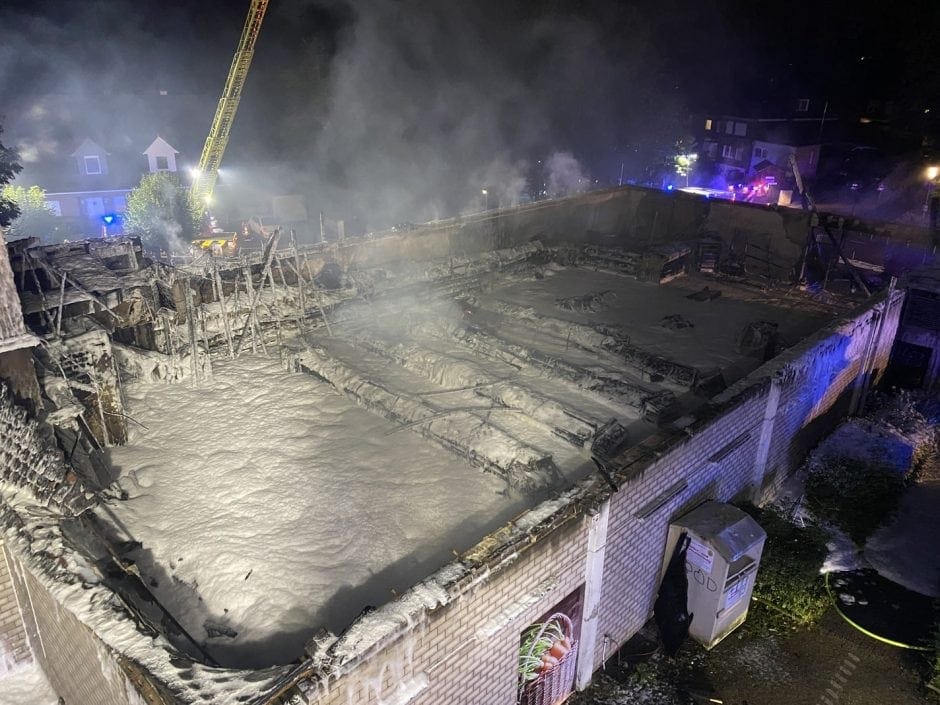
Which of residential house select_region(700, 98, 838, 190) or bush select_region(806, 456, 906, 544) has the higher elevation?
residential house select_region(700, 98, 838, 190)

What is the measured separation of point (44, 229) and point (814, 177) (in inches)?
2140

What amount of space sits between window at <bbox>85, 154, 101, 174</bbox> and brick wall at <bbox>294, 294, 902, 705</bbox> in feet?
165

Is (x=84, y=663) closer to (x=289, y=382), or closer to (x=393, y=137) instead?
(x=289, y=382)

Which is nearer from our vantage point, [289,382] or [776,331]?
[289,382]

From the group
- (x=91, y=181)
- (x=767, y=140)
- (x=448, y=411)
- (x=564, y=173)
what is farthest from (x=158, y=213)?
(x=767, y=140)

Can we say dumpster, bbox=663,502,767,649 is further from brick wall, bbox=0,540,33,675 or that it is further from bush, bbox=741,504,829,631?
brick wall, bbox=0,540,33,675

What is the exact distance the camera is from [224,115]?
52656 millimetres

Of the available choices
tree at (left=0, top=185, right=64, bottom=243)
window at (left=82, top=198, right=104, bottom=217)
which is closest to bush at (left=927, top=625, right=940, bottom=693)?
tree at (left=0, top=185, right=64, bottom=243)

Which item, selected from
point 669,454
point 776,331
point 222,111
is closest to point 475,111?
point 222,111

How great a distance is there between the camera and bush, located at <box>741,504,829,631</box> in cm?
1052

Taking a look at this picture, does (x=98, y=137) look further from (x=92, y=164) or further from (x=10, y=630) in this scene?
(x=10, y=630)

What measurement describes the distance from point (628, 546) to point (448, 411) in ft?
13.0

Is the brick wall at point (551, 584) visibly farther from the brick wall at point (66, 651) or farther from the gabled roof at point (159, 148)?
the gabled roof at point (159, 148)

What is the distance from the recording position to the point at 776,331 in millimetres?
15422
